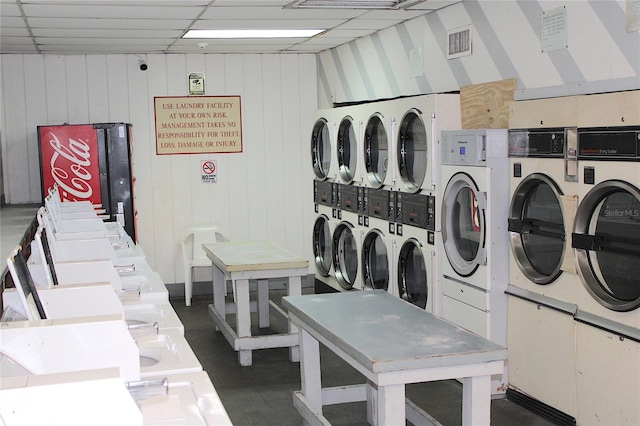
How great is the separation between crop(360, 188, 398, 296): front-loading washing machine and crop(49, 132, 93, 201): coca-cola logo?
117 inches

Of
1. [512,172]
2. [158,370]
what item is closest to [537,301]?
[512,172]

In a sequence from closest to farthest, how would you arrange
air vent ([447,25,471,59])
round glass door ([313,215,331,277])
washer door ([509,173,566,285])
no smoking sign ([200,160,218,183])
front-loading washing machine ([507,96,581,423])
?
front-loading washing machine ([507,96,581,423]) → washer door ([509,173,566,285]) → air vent ([447,25,471,59]) → round glass door ([313,215,331,277]) → no smoking sign ([200,160,218,183])

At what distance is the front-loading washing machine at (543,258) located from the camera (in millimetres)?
4359

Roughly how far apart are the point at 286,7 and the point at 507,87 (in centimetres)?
176

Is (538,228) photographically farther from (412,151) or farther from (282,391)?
(282,391)

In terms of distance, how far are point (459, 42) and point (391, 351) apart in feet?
10.4

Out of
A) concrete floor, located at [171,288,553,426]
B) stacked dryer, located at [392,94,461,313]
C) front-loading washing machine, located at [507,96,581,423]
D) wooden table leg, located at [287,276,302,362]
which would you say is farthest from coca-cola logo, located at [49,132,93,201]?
front-loading washing machine, located at [507,96,581,423]

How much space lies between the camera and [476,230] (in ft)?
17.2

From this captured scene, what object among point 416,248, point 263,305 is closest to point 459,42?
point 416,248

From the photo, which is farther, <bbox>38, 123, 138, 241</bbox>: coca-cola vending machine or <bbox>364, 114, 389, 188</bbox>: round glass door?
<bbox>38, 123, 138, 241</bbox>: coca-cola vending machine

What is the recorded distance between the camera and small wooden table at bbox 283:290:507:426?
11.0 feet

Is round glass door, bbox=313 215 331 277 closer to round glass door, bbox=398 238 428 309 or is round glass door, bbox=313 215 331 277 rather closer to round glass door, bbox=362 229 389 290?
round glass door, bbox=362 229 389 290

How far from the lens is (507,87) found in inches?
207

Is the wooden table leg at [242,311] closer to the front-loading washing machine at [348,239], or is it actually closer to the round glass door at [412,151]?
the front-loading washing machine at [348,239]
